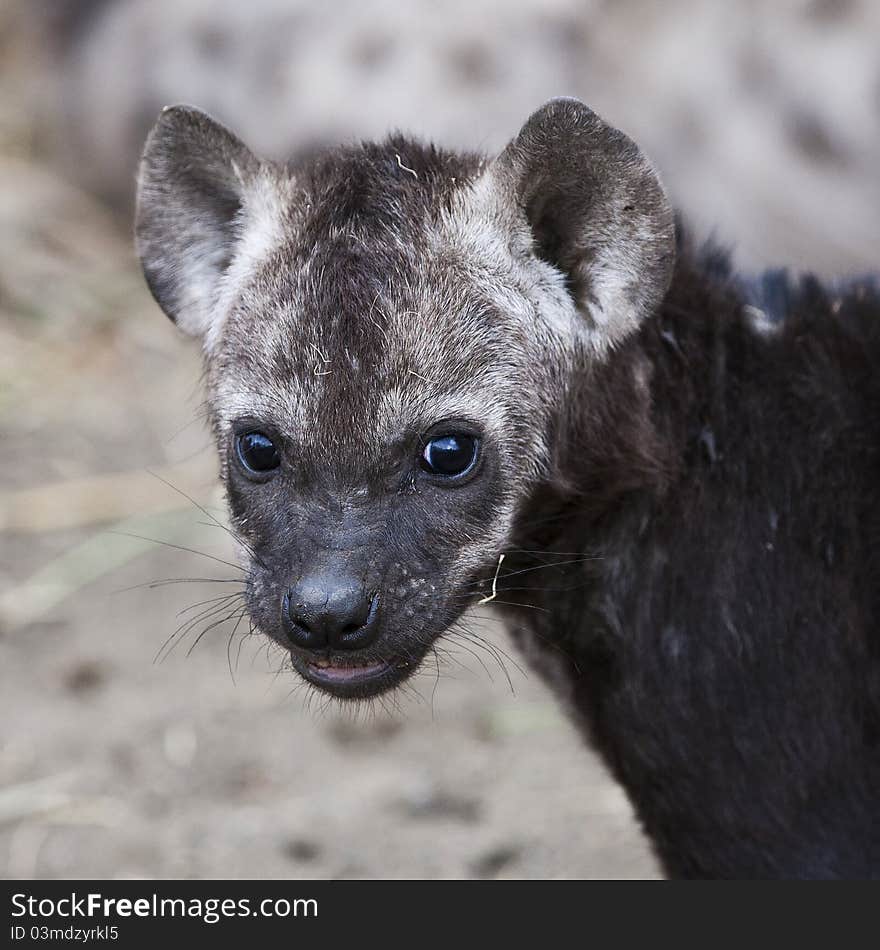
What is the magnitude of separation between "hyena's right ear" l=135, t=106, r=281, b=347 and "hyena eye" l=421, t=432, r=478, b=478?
0.71m

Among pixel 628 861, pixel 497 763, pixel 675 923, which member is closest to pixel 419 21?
pixel 497 763

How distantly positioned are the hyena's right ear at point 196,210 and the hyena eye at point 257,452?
0.45 metres

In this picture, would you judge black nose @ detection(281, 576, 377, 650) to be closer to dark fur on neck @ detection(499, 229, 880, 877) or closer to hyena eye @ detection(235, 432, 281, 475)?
hyena eye @ detection(235, 432, 281, 475)

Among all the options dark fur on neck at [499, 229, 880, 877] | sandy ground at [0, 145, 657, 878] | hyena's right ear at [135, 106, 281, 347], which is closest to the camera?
dark fur on neck at [499, 229, 880, 877]

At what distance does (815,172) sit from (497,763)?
126 inches

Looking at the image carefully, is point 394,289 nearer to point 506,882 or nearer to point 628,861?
point 506,882

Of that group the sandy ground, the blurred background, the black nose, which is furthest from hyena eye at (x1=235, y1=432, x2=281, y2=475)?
→ the sandy ground

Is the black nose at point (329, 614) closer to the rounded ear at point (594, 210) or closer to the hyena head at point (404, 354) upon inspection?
the hyena head at point (404, 354)

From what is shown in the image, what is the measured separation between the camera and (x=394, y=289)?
3.33 meters

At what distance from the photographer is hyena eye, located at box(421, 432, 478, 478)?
10.8 feet

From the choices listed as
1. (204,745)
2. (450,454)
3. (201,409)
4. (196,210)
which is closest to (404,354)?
(450,454)

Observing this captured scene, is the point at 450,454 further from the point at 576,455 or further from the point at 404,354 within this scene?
the point at 576,455

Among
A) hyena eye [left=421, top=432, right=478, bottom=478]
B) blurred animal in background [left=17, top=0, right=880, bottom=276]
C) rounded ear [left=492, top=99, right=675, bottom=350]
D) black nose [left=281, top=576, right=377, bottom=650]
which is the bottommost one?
blurred animal in background [left=17, top=0, right=880, bottom=276]

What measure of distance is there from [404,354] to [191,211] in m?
0.88
